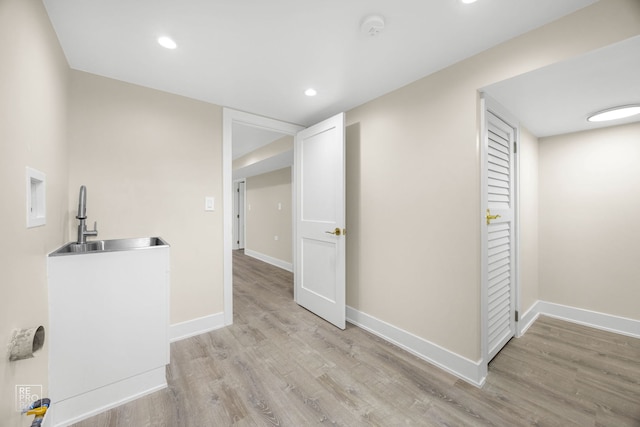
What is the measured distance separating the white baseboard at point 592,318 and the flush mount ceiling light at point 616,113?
1824mm

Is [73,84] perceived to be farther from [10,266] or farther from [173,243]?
[10,266]

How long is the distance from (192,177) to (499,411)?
9.36 ft

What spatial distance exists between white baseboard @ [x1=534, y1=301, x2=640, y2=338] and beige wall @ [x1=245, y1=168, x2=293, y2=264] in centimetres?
370

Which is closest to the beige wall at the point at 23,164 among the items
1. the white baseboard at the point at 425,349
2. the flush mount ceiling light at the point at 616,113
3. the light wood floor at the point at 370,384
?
the light wood floor at the point at 370,384

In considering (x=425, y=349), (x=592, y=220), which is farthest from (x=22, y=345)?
(x=592, y=220)

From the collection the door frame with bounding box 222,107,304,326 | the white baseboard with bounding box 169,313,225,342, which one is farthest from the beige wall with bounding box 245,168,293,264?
the white baseboard with bounding box 169,313,225,342

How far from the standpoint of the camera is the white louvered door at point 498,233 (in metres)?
1.76

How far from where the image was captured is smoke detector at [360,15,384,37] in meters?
1.35

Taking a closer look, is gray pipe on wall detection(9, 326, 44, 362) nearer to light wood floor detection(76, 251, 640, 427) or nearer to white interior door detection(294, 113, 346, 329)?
light wood floor detection(76, 251, 640, 427)

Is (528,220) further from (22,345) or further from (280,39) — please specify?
(22,345)

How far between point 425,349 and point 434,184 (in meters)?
1.30

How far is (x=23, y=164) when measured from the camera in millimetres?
1036

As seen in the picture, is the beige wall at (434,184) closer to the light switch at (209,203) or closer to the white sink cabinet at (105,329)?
the light switch at (209,203)

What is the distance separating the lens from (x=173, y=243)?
7.34 ft
